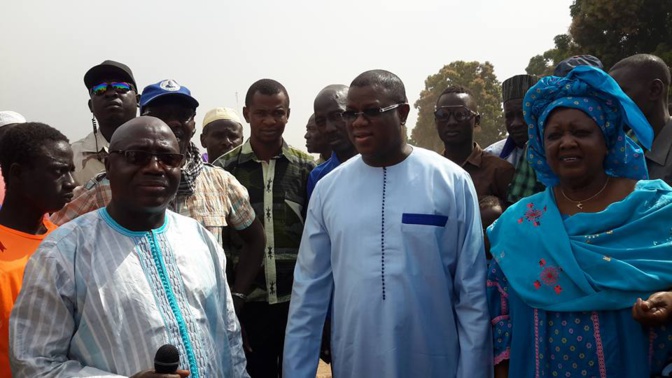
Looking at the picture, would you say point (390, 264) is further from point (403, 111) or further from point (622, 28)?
point (622, 28)

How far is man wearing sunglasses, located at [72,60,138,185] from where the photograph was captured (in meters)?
4.20

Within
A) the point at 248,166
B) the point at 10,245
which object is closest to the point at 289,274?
the point at 248,166

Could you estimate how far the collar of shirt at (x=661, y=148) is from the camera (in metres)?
3.89

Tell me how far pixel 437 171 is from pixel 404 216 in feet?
1.03

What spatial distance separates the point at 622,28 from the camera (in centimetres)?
1830

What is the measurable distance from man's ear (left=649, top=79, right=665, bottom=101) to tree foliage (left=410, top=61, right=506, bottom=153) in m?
32.9

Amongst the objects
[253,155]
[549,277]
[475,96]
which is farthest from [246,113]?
[475,96]

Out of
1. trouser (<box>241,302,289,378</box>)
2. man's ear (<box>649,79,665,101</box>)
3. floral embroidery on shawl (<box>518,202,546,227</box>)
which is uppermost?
man's ear (<box>649,79,665,101</box>)

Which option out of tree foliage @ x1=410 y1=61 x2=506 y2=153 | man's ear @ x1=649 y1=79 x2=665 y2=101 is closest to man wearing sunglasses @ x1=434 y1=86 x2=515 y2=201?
man's ear @ x1=649 y1=79 x2=665 y2=101

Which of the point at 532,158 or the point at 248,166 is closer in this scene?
the point at 532,158

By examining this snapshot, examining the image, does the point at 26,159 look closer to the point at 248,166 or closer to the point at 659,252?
the point at 248,166

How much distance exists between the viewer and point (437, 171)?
10.3 ft

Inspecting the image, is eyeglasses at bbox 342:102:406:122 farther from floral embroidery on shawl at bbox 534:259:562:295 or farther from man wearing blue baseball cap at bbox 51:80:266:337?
floral embroidery on shawl at bbox 534:259:562:295

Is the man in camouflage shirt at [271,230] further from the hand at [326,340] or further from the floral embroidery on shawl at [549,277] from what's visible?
the floral embroidery on shawl at [549,277]
